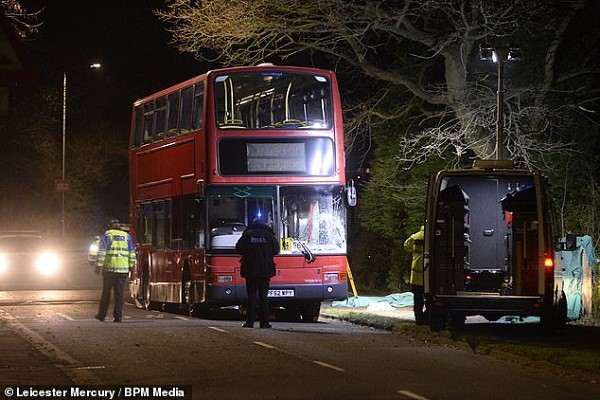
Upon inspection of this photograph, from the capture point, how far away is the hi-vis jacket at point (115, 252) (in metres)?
23.8

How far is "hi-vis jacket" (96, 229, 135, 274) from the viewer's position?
2378cm

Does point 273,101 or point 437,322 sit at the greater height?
point 273,101

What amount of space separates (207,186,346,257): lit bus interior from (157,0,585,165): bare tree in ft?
13.8

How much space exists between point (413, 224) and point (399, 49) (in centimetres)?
435

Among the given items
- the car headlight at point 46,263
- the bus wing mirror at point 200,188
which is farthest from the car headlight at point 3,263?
the bus wing mirror at point 200,188

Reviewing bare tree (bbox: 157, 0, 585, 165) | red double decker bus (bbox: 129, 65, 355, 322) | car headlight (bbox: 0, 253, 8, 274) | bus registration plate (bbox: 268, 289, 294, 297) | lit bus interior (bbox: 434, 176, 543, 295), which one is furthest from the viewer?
car headlight (bbox: 0, 253, 8, 274)

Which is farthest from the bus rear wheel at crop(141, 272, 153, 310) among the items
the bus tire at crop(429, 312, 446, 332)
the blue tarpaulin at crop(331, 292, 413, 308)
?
the bus tire at crop(429, 312, 446, 332)

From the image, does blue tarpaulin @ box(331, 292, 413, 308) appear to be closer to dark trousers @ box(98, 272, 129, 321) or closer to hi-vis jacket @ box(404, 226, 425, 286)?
hi-vis jacket @ box(404, 226, 425, 286)

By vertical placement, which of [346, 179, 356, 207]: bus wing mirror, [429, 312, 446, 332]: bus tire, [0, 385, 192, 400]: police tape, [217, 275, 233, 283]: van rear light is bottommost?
[0, 385, 192, 400]: police tape

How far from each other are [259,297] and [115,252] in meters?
2.91

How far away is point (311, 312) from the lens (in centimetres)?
2512

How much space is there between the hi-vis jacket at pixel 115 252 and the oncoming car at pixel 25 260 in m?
18.8

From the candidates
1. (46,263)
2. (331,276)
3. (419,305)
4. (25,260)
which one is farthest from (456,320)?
(25,260)

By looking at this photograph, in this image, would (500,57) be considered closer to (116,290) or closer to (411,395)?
(116,290)
